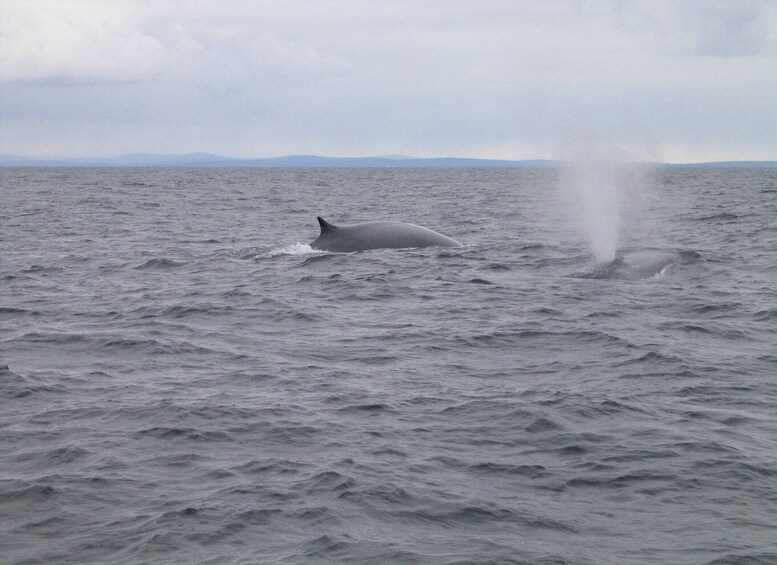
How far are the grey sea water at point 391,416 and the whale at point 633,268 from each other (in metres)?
0.16

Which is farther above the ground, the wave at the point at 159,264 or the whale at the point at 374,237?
the whale at the point at 374,237

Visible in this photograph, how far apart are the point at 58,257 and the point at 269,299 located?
36.7 ft

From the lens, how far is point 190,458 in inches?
376

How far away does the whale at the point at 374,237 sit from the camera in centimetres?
2614

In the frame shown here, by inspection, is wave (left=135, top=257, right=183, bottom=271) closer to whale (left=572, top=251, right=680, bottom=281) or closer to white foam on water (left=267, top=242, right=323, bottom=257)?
white foam on water (left=267, top=242, right=323, bottom=257)

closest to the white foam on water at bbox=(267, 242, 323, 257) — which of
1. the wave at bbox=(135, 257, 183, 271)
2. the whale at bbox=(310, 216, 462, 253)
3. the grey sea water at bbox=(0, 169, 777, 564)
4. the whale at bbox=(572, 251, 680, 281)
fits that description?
the whale at bbox=(310, 216, 462, 253)

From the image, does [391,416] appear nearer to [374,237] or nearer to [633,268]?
[633,268]

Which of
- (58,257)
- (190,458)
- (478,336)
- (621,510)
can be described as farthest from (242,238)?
(621,510)

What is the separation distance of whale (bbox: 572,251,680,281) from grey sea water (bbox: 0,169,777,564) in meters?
0.16

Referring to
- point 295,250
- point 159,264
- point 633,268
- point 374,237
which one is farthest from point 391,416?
point 295,250

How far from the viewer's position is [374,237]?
26125 millimetres

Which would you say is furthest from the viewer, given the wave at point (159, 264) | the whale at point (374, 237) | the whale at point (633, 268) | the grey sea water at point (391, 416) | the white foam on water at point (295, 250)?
the white foam on water at point (295, 250)

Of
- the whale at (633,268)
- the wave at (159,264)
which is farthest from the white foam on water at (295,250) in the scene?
the whale at (633,268)

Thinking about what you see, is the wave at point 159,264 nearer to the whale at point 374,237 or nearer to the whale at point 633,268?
the whale at point 374,237
